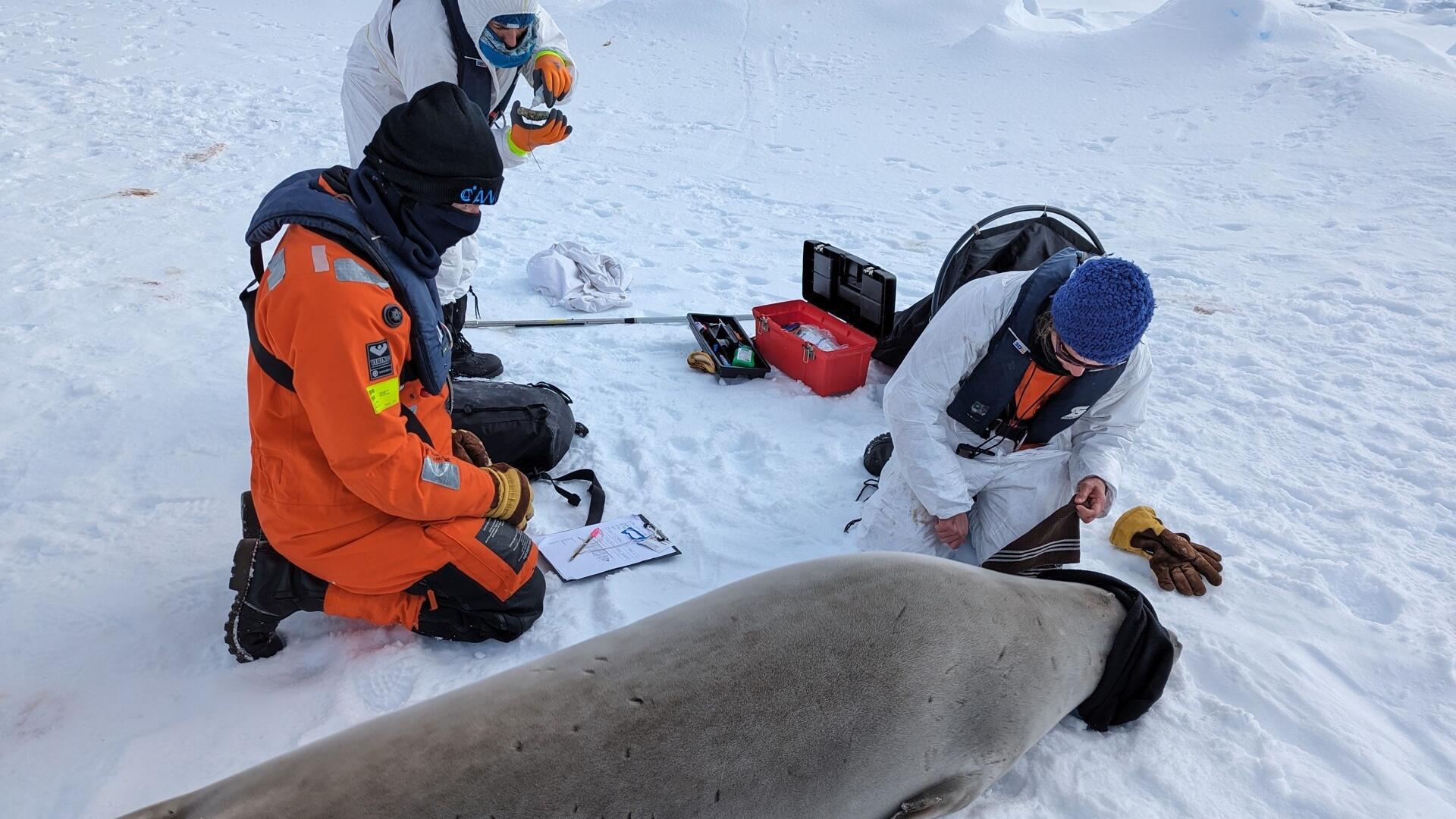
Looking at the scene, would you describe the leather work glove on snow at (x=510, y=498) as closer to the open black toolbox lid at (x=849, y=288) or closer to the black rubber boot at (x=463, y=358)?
the black rubber boot at (x=463, y=358)

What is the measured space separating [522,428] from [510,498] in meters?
0.70

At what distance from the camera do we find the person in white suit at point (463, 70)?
3379mm

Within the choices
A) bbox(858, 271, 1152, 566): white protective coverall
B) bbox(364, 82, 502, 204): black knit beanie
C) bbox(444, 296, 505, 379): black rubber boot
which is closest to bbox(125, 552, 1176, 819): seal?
bbox(858, 271, 1152, 566): white protective coverall

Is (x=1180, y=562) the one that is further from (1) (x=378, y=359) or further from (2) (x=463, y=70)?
(2) (x=463, y=70)

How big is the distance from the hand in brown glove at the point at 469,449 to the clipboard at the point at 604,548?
1.13 feet

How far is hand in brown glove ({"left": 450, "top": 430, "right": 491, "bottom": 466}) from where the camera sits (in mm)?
2840

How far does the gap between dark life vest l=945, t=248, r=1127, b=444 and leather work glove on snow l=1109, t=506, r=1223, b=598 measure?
0.51m

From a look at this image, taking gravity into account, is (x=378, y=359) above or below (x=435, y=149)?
below

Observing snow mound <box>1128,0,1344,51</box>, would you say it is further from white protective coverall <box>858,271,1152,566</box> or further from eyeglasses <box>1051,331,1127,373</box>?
eyeglasses <box>1051,331,1127,373</box>

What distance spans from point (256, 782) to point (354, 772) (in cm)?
17

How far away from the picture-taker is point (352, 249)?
217 cm

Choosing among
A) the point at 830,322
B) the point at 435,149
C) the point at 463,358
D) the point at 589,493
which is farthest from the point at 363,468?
the point at 830,322

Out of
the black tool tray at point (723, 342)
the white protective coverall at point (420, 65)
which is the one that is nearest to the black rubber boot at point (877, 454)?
the black tool tray at point (723, 342)

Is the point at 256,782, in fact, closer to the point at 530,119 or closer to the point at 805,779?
the point at 805,779
